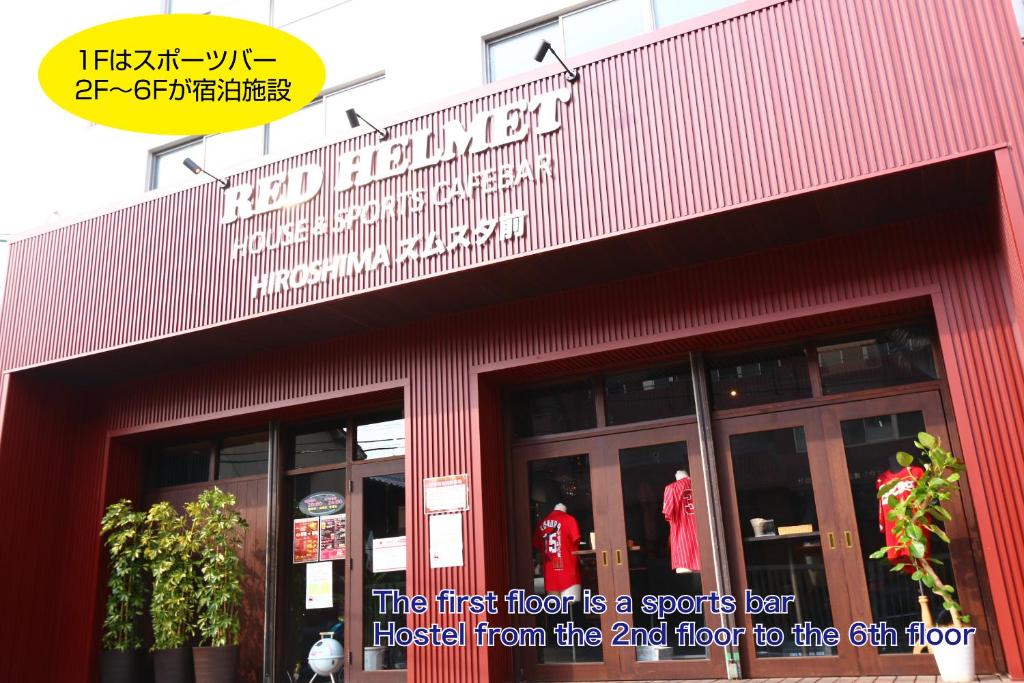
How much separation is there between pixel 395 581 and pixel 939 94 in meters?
6.55

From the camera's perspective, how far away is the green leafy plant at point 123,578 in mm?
9391

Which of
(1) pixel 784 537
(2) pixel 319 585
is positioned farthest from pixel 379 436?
(1) pixel 784 537

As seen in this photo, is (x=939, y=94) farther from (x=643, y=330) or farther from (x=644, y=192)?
(x=643, y=330)

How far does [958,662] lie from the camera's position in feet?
20.2

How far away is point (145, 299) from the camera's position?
920 cm

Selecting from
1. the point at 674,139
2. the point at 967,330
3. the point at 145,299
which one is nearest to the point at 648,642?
the point at 967,330

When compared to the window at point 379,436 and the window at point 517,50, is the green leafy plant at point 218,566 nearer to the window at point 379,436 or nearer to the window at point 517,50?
the window at point 379,436

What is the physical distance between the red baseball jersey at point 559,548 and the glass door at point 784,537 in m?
1.46

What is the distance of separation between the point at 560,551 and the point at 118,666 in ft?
16.6

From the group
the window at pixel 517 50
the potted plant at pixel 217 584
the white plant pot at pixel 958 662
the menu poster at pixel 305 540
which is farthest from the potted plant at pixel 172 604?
the white plant pot at pixel 958 662

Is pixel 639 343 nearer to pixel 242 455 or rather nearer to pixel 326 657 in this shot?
pixel 326 657

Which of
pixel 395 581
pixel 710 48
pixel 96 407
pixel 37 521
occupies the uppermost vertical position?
pixel 710 48

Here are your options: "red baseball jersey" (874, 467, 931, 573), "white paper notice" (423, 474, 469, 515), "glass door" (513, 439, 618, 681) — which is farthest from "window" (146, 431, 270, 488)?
"red baseball jersey" (874, 467, 931, 573)

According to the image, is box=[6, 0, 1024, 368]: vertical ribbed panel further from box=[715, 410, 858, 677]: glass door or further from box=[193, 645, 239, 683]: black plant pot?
box=[193, 645, 239, 683]: black plant pot
